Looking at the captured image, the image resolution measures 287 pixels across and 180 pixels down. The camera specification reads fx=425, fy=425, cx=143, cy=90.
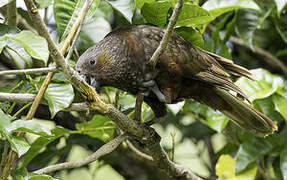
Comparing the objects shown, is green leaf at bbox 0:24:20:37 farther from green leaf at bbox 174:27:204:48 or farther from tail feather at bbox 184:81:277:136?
tail feather at bbox 184:81:277:136

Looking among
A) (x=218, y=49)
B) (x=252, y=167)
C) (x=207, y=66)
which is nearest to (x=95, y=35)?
(x=207, y=66)

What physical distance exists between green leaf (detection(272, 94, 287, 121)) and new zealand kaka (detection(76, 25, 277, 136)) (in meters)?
0.09

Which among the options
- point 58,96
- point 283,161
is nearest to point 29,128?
point 58,96

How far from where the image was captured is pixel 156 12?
88.7 inches

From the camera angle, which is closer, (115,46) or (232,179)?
(115,46)

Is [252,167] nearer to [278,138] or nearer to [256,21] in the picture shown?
[278,138]

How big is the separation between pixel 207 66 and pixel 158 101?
35 centimetres

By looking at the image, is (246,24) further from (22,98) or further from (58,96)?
(22,98)

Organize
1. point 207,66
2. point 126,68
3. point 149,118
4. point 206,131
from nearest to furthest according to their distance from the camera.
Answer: point 126,68 → point 207,66 → point 149,118 → point 206,131

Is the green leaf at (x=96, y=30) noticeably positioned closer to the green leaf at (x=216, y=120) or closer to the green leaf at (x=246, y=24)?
the green leaf at (x=216, y=120)

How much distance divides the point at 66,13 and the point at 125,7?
28 cm

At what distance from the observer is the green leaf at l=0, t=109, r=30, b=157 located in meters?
1.65

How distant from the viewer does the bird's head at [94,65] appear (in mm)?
2195

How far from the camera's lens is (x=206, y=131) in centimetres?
356
